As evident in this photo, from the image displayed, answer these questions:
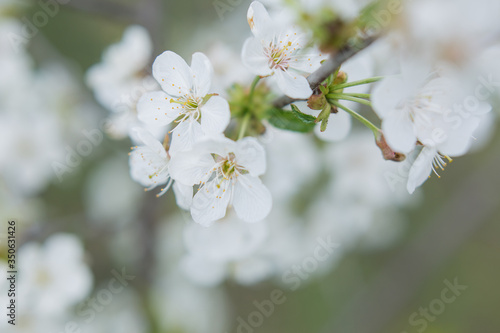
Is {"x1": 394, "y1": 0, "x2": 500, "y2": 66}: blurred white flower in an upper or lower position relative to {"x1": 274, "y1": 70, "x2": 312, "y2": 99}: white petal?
upper

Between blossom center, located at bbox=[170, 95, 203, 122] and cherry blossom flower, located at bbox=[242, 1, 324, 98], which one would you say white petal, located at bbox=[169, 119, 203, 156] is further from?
cherry blossom flower, located at bbox=[242, 1, 324, 98]

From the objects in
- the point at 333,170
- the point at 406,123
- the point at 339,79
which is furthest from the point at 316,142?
the point at 406,123

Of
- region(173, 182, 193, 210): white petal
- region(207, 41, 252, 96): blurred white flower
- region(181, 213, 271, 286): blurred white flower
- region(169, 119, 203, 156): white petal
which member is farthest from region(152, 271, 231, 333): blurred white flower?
region(169, 119, 203, 156): white petal

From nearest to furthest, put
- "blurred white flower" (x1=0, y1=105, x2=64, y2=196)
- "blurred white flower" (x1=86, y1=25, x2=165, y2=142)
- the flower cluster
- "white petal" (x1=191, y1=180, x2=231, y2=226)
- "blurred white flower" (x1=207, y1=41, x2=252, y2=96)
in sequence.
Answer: the flower cluster, "white petal" (x1=191, y1=180, x2=231, y2=226), "blurred white flower" (x1=207, y1=41, x2=252, y2=96), "blurred white flower" (x1=86, y1=25, x2=165, y2=142), "blurred white flower" (x1=0, y1=105, x2=64, y2=196)

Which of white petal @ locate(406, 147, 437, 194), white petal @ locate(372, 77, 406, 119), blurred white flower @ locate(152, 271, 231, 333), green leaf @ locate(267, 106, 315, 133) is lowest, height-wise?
blurred white flower @ locate(152, 271, 231, 333)

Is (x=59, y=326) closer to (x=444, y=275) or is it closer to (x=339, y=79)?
(x=339, y=79)

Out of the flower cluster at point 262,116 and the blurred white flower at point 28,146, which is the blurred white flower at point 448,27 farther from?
the blurred white flower at point 28,146
